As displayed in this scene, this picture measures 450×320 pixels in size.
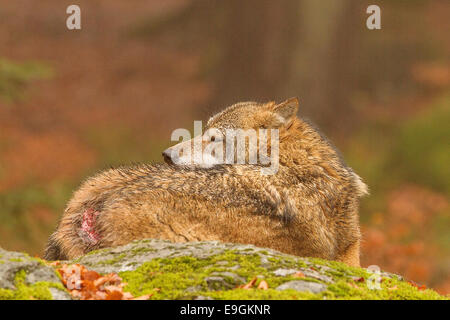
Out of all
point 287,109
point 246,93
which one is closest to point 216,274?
point 287,109

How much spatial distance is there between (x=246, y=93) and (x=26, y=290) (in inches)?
576

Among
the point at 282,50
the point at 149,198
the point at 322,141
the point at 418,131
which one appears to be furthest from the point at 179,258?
the point at 282,50

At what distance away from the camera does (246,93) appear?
18.5 m

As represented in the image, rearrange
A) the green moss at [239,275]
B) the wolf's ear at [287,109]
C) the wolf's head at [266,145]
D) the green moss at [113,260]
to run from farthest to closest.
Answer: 1. the wolf's ear at [287,109]
2. the wolf's head at [266,145]
3. the green moss at [113,260]
4. the green moss at [239,275]

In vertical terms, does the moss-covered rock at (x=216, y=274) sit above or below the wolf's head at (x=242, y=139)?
below

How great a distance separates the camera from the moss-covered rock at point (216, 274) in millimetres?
4449

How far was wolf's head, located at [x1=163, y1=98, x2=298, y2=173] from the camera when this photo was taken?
6738 millimetres

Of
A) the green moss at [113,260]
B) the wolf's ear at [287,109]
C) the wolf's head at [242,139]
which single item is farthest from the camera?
the wolf's ear at [287,109]

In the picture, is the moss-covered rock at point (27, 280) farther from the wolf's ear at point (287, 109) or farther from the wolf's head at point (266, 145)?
the wolf's ear at point (287, 109)

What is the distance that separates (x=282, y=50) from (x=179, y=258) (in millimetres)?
14124

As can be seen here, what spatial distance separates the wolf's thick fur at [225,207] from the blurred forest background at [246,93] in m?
5.84

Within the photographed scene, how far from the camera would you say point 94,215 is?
578cm

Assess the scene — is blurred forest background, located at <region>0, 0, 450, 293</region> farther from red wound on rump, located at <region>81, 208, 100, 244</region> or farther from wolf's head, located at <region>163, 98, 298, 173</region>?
red wound on rump, located at <region>81, 208, 100, 244</region>

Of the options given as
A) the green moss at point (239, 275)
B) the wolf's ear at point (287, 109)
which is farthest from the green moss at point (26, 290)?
the wolf's ear at point (287, 109)
